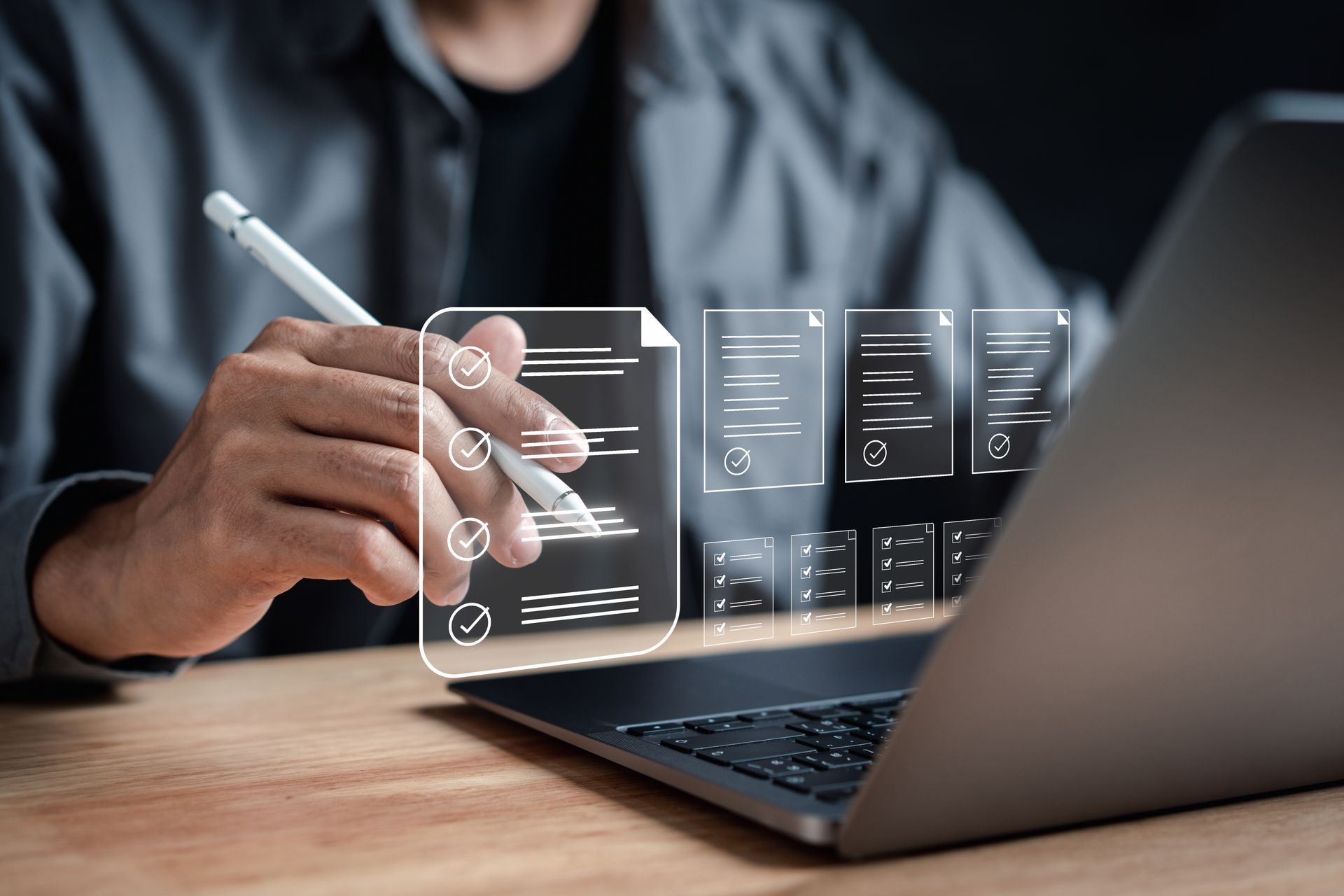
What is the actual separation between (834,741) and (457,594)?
18cm

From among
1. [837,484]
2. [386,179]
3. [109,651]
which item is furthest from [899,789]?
[386,179]

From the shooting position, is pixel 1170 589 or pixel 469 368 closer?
pixel 1170 589

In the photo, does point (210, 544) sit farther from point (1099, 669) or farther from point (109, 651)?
point (1099, 669)

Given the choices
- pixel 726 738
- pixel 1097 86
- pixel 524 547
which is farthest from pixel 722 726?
pixel 1097 86

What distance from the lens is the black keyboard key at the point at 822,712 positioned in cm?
54

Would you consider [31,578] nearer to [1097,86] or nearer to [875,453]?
[875,453]

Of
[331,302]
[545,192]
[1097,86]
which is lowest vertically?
[331,302]

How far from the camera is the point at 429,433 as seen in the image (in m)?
0.51

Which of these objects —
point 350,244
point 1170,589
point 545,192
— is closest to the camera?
point 1170,589

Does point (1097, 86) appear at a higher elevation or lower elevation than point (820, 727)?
higher

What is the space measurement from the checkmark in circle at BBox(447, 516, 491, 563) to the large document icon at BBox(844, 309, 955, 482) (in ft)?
0.69

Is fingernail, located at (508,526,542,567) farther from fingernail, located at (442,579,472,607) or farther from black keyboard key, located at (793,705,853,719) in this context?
black keyboard key, located at (793,705,853,719)

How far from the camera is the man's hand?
1.69ft

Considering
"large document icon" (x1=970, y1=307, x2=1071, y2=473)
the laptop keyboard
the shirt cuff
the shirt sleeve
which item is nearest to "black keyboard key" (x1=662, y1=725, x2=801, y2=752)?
the laptop keyboard
